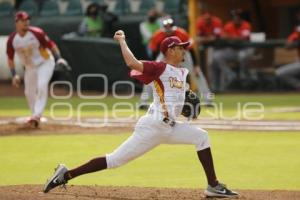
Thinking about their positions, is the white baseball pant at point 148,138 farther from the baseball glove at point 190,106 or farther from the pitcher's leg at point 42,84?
the pitcher's leg at point 42,84

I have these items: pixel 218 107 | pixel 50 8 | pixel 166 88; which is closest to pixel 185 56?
pixel 218 107

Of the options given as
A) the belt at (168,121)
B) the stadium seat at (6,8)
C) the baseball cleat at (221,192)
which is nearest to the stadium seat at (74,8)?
the stadium seat at (6,8)

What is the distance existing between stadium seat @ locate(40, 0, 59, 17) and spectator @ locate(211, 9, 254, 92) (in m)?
5.46

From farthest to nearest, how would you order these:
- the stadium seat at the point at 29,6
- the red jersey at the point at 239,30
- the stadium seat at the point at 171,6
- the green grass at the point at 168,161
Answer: the stadium seat at the point at 29,6 < the stadium seat at the point at 171,6 < the red jersey at the point at 239,30 < the green grass at the point at 168,161

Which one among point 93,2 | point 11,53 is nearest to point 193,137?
point 11,53

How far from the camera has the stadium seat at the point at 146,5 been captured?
24.2 m

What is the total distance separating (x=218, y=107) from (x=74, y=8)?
25.7 ft

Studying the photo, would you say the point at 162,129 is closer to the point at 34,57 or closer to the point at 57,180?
the point at 57,180

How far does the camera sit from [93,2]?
24.4 m

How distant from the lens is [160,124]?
335 inches

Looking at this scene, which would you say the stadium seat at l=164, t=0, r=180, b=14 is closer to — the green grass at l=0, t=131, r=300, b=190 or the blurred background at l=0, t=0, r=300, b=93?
the blurred background at l=0, t=0, r=300, b=93

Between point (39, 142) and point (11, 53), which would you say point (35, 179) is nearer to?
point (39, 142)

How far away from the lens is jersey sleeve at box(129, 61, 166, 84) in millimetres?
8462

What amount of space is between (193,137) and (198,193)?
66cm
